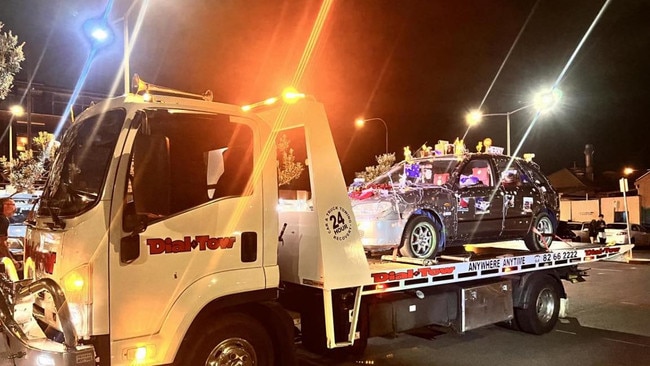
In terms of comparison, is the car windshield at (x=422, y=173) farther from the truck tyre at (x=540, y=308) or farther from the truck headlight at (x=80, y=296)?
the truck headlight at (x=80, y=296)

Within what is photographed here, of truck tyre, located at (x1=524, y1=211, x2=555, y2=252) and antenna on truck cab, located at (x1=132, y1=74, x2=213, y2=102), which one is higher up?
antenna on truck cab, located at (x1=132, y1=74, x2=213, y2=102)

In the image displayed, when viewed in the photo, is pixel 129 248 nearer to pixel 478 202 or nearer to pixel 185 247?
pixel 185 247

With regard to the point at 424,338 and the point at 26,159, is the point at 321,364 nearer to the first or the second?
the point at 424,338

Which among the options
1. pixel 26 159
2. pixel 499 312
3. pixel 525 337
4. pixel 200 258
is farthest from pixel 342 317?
pixel 26 159

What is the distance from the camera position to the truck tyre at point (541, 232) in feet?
30.2

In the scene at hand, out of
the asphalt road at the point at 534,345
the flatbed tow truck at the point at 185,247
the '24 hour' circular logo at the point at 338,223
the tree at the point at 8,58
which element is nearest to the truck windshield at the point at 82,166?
the flatbed tow truck at the point at 185,247

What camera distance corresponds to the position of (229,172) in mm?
4668

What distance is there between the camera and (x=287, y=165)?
6.12 metres

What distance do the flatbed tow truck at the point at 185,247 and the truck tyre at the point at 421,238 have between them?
1446 mm

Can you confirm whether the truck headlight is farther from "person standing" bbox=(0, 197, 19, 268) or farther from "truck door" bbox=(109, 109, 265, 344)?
"person standing" bbox=(0, 197, 19, 268)

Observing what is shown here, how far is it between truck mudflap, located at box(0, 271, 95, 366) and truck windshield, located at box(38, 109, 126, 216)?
0.59 meters

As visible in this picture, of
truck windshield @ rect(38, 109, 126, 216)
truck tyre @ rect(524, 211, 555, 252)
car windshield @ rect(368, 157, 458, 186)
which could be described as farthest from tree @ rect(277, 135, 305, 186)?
truck tyre @ rect(524, 211, 555, 252)

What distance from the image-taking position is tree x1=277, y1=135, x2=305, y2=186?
5.54 metres

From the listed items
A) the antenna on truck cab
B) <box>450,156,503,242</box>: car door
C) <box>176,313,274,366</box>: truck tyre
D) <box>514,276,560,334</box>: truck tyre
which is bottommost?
<box>514,276,560,334</box>: truck tyre
